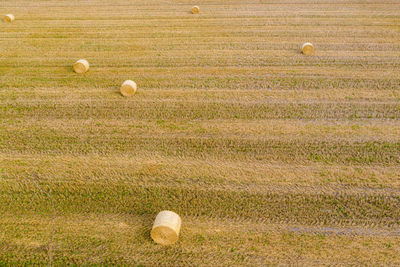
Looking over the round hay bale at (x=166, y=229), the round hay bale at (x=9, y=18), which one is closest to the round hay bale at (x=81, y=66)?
the round hay bale at (x=166, y=229)

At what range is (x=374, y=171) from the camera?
5.09 meters

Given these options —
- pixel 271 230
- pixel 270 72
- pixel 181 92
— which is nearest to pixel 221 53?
pixel 270 72

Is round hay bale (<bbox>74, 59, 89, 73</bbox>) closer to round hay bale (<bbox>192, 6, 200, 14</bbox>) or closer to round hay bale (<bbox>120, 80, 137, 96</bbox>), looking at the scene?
round hay bale (<bbox>120, 80, 137, 96</bbox>)

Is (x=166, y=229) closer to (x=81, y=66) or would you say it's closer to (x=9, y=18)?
(x=81, y=66)

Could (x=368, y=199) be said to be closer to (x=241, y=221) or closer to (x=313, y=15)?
(x=241, y=221)

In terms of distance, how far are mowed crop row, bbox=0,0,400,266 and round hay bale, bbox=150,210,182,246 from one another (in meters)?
0.13

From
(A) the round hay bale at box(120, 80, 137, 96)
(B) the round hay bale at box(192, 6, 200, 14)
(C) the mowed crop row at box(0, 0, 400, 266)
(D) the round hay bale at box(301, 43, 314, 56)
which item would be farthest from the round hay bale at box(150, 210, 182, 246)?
(B) the round hay bale at box(192, 6, 200, 14)

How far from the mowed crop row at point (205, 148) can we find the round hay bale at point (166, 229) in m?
0.13

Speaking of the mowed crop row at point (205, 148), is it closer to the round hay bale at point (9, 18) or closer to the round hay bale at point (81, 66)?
the round hay bale at point (81, 66)

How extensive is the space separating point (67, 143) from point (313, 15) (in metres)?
11.3

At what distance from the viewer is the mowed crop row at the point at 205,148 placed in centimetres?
412

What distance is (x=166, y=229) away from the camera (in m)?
→ 3.96

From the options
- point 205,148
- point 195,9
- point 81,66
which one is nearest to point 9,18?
point 81,66

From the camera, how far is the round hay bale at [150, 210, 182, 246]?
156 inches
